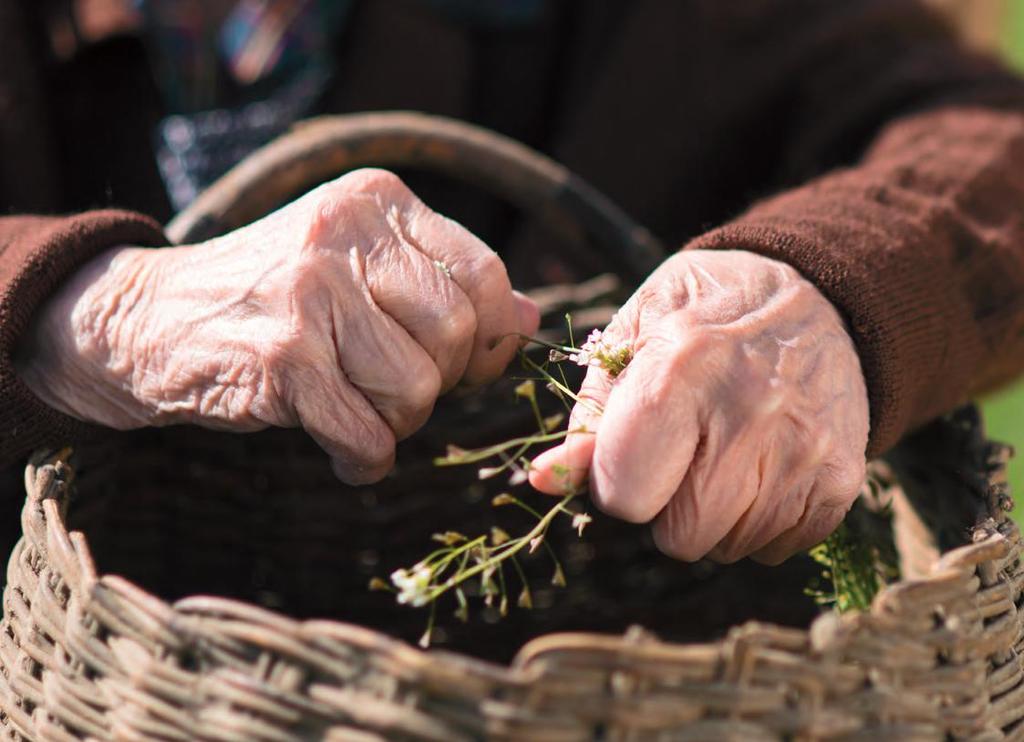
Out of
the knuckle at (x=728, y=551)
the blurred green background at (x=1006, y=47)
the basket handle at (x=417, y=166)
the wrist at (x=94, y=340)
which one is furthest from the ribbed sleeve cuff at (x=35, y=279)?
the blurred green background at (x=1006, y=47)

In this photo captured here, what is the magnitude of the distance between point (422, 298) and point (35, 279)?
0.89 ft

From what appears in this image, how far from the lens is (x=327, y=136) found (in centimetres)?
94

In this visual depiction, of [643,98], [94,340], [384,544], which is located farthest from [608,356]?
[643,98]

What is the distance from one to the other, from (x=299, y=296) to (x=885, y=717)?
1.33 ft

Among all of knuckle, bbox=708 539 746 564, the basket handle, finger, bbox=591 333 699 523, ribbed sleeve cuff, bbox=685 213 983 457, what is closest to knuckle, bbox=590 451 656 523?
finger, bbox=591 333 699 523

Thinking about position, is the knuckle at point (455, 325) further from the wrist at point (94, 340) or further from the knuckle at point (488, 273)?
the wrist at point (94, 340)

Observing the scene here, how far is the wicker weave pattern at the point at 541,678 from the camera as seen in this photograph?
0.44m

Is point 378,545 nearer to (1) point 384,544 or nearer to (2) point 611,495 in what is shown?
(1) point 384,544

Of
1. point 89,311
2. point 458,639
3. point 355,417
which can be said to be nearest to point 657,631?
point 458,639

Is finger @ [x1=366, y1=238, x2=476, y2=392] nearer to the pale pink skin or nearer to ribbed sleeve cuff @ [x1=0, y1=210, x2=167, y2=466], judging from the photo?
the pale pink skin

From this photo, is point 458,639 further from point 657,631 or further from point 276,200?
point 276,200

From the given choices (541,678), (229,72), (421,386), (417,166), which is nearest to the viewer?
(541,678)

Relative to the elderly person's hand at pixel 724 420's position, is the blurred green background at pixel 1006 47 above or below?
below

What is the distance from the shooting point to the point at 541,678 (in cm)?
44
